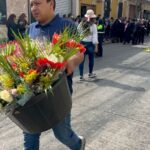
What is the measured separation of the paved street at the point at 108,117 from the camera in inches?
134

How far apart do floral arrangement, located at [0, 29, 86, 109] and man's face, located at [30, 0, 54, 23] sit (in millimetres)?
474

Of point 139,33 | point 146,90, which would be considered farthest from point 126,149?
point 139,33

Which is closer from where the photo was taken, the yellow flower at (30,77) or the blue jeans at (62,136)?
the yellow flower at (30,77)

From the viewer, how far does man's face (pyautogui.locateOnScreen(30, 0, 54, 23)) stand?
2311 millimetres

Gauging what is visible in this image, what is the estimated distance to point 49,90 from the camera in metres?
1.89

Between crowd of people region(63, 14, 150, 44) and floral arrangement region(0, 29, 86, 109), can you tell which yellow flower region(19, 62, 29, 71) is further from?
crowd of people region(63, 14, 150, 44)

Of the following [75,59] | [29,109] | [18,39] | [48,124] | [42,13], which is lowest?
[48,124]

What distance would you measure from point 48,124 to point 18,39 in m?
0.63

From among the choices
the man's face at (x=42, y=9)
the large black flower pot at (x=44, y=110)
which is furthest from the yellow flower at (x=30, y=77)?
the man's face at (x=42, y=9)

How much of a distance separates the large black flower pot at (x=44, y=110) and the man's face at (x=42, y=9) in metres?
0.63

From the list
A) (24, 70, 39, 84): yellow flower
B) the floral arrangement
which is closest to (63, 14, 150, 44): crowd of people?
the floral arrangement

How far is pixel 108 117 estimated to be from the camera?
419 centimetres

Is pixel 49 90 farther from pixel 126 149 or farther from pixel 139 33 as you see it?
pixel 139 33

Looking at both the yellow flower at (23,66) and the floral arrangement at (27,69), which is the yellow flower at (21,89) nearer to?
the floral arrangement at (27,69)
